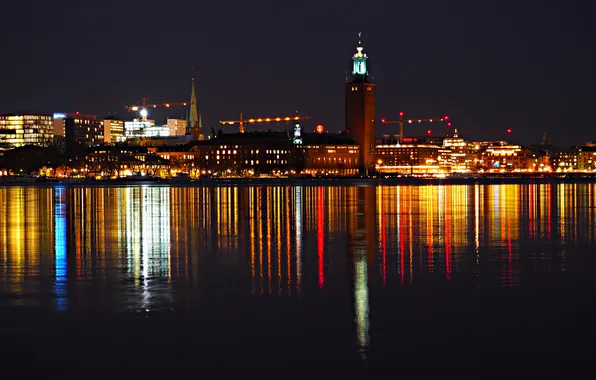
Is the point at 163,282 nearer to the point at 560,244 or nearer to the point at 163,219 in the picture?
the point at 560,244

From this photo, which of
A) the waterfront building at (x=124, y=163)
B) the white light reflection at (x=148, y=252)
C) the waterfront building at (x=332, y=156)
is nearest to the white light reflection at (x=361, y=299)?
the white light reflection at (x=148, y=252)

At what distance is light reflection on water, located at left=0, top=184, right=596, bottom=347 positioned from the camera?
16344mm

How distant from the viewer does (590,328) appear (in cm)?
1292

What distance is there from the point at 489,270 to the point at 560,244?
7.23 meters

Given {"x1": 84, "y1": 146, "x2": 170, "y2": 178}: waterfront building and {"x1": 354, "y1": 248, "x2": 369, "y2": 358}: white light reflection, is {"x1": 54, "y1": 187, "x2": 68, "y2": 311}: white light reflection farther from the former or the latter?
{"x1": 84, "y1": 146, "x2": 170, "y2": 178}: waterfront building

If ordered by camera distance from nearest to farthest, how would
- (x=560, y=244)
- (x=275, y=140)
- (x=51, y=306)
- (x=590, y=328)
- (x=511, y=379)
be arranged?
(x=511, y=379) → (x=590, y=328) → (x=51, y=306) → (x=560, y=244) → (x=275, y=140)

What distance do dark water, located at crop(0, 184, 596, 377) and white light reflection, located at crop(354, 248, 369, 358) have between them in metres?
0.03

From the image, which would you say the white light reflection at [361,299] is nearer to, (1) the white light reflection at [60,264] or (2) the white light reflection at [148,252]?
(2) the white light reflection at [148,252]

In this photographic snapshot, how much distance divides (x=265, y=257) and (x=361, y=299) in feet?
22.9

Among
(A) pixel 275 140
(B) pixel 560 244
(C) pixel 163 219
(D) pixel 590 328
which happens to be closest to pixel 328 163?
(A) pixel 275 140

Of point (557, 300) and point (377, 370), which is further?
point (557, 300)

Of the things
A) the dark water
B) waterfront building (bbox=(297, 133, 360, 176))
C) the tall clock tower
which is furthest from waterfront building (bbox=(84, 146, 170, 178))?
the dark water

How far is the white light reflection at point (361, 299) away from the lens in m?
12.3

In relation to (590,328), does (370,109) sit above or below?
above
